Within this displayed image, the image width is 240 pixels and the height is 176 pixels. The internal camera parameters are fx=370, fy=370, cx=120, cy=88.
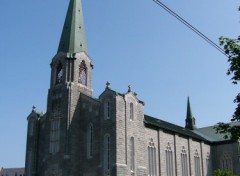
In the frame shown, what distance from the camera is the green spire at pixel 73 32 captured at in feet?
146

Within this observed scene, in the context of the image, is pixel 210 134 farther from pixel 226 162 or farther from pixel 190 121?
pixel 190 121

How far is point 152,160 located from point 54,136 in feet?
38.5

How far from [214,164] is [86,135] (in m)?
25.3

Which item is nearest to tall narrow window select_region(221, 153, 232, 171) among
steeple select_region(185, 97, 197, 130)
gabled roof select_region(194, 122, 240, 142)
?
gabled roof select_region(194, 122, 240, 142)

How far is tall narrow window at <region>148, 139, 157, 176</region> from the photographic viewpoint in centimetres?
4254

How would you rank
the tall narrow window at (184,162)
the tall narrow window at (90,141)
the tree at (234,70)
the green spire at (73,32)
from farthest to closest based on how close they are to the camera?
the tall narrow window at (184,162) → the green spire at (73,32) → the tall narrow window at (90,141) → the tree at (234,70)

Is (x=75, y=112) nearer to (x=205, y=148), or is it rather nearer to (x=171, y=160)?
(x=171, y=160)

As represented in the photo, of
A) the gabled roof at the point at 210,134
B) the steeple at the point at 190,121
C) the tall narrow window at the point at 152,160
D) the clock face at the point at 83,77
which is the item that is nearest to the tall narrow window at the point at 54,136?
the clock face at the point at 83,77

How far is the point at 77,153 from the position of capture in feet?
132

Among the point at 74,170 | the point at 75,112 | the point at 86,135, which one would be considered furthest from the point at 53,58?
the point at 74,170

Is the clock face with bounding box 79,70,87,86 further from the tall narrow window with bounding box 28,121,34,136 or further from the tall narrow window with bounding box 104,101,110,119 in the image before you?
the tall narrow window with bounding box 28,121,34,136

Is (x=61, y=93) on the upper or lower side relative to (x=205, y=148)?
upper

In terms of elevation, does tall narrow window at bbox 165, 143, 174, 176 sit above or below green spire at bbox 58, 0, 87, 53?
below

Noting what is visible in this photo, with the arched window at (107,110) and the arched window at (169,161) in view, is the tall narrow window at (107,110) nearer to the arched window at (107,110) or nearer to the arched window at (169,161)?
the arched window at (107,110)
